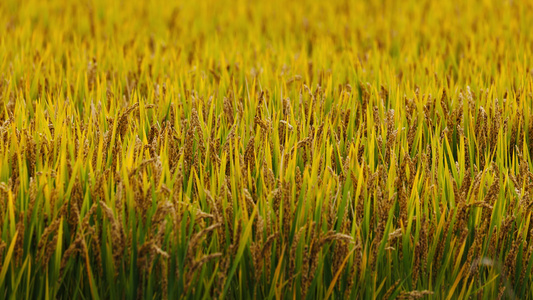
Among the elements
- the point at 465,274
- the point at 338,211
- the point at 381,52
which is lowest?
the point at 465,274

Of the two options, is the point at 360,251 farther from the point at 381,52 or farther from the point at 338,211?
the point at 381,52

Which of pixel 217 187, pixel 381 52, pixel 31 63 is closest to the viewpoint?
pixel 217 187

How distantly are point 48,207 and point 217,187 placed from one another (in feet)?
1.46

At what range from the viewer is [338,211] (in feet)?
5.19

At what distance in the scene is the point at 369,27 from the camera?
430 cm

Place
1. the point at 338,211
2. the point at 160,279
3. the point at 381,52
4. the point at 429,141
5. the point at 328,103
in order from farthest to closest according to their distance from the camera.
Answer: the point at 381,52 < the point at 328,103 < the point at 429,141 < the point at 338,211 < the point at 160,279

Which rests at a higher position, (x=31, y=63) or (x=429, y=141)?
(x=31, y=63)

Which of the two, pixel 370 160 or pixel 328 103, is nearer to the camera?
pixel 370 160

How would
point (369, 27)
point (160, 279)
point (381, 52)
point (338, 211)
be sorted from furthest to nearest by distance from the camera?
point (369, 27) → point (381, 52) → point (338, 211) → point (160, 279)

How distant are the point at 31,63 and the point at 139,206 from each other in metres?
1.93

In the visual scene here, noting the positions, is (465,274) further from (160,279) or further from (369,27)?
(369,27)

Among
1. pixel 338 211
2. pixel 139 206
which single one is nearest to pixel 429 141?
pixel 338 211

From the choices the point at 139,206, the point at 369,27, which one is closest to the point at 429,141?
the point at 139,206

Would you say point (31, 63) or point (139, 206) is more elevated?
point (31, 63)
